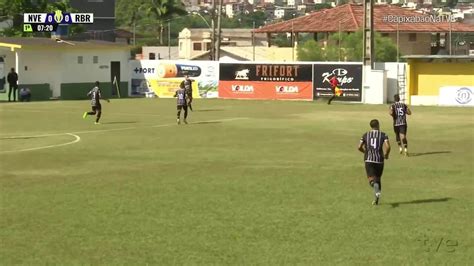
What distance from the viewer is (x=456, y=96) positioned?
51281 mm

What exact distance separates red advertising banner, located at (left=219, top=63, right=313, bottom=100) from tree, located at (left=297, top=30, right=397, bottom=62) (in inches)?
453

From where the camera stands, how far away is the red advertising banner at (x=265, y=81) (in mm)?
56000

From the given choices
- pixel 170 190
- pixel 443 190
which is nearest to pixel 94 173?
pixel 170 190

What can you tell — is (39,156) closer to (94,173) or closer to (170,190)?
(94,173)

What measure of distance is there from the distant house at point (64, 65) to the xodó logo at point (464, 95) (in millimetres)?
23506

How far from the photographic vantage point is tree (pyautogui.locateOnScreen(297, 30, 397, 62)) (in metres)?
67.8

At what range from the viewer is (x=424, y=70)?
178 feet

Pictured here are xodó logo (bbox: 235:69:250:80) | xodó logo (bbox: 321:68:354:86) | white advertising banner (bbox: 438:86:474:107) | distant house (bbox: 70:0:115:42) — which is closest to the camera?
white advertising banner (bbox: 438:86:474:107)

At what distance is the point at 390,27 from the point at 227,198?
66627 mm

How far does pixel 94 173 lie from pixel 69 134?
10.9 meters

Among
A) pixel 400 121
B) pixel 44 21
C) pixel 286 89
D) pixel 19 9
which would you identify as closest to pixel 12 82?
pixel 44 21

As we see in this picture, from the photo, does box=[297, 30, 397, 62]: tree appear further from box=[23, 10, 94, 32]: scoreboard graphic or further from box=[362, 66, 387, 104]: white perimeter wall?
box=[23, 10, 94, 32]: scoreboard graphic

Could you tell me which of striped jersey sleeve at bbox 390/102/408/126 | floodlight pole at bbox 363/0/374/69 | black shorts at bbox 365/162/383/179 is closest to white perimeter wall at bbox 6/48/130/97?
floodlight pole at bbox 363/0/374/69

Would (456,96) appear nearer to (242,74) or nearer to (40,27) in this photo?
(242,74)
